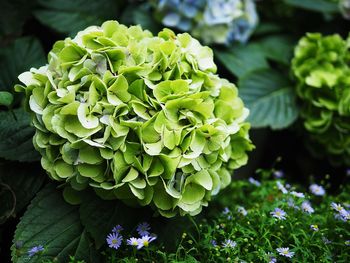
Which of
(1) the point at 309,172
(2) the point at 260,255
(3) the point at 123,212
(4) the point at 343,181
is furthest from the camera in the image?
(1) the point at 309,172

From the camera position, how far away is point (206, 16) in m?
1.68

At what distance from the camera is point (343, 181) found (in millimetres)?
1722

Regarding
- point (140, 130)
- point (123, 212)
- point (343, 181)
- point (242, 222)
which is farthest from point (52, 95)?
point (343, 181)

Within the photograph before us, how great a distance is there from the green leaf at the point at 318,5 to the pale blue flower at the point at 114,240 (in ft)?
4.06

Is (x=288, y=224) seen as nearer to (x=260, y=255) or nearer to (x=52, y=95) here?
(x=260, y=255)

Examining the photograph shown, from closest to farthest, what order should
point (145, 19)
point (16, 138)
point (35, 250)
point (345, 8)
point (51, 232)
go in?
point (35, 250) < point (51, 232) < point (16, 138) < point (145, 19) < point (345, 8)

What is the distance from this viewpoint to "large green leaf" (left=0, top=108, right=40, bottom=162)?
1.20 metres

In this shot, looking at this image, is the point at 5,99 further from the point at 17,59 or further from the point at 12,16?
the point at 12,16

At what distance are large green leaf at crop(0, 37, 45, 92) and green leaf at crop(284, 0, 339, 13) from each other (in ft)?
3.15

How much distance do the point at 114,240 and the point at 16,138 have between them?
38 cm

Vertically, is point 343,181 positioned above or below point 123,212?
below

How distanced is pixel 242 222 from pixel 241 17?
0.85m

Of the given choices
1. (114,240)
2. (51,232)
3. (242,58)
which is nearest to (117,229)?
(114,240)

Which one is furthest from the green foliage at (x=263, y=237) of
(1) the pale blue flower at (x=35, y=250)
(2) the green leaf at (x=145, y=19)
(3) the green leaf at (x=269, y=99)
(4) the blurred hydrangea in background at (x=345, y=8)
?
(4) the blurred hydrangea in background at (x=345, y=8)
